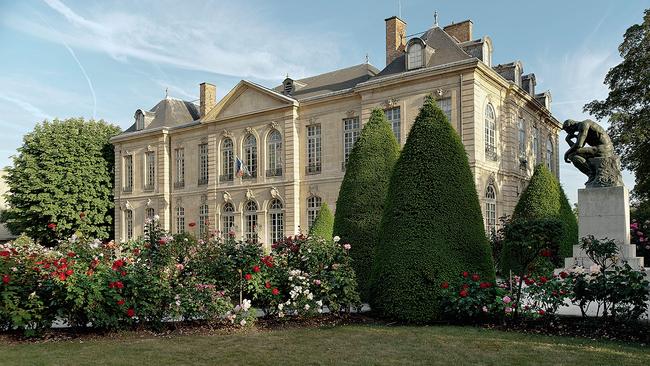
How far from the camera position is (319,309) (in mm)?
8609

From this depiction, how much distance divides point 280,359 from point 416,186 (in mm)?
3975

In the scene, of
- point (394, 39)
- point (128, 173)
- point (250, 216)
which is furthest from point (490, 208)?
point (128, 173)

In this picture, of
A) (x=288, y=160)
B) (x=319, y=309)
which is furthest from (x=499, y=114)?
(x=319, y=309)

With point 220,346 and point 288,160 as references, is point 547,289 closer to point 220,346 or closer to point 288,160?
point 220,346

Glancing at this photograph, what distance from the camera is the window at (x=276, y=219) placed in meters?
28.9

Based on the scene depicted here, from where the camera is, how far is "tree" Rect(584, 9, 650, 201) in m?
23.3

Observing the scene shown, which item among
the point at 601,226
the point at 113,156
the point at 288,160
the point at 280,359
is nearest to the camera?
the point at 280,359

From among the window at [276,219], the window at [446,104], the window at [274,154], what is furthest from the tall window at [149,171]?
the window at [446,104]

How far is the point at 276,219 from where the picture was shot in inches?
1147

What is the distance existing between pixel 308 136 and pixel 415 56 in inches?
279

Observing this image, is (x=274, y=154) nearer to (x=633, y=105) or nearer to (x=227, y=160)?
(x=227, y=160)

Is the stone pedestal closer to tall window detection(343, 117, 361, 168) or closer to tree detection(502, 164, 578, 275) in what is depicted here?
tree detection(502, 164, 578, 275)

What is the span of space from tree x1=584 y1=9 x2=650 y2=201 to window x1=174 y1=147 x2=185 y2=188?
23.4 metres

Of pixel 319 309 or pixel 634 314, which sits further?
pixel 319 309
